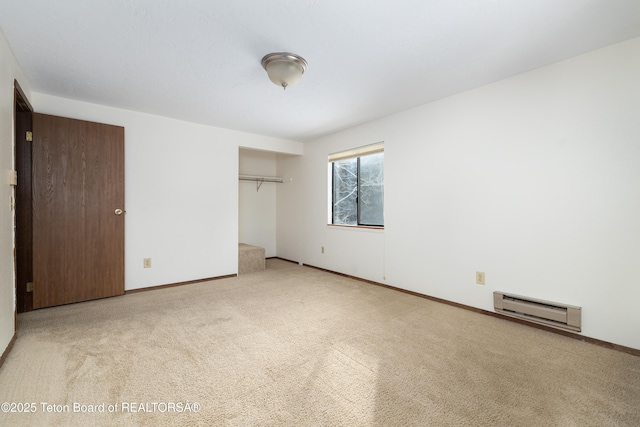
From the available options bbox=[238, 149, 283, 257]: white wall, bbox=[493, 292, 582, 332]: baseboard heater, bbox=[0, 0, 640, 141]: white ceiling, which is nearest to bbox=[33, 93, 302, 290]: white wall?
bbox=[0, 0, 640, 141]: white ceiling

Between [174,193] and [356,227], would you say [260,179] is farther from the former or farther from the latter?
[356,227]

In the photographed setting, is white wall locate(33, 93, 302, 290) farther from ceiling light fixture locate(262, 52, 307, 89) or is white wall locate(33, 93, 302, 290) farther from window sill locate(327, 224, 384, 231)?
ceiling light fixture locate(262, 52, 307, 89)

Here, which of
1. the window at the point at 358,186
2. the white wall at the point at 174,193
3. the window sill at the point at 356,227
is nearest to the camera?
the white wall at the point at 174,193

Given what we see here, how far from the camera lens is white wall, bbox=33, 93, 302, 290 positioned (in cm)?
347

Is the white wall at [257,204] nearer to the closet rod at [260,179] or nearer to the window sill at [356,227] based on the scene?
the closet rod at [260,179]

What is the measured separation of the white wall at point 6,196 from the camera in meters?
1.93

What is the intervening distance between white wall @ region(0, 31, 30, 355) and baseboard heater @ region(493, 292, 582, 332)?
3937 mm

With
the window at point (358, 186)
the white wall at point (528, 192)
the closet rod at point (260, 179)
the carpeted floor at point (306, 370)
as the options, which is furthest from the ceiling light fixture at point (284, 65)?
the closet rod at point (260, 179)

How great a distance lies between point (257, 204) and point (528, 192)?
4.46m

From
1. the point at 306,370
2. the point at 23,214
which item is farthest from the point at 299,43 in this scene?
the point at 23,214

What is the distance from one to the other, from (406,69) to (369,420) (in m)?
2.57

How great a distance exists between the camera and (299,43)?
2047 mm

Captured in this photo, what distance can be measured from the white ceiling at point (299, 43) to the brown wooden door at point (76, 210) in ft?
1.56

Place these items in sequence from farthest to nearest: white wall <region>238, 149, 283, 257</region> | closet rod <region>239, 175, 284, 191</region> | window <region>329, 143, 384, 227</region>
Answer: white wall <region>238, 149, 283, 257</region> < closet rod <region>239, 175, 284, 191</region> < window <region>329, 143, 384, 227</region>
